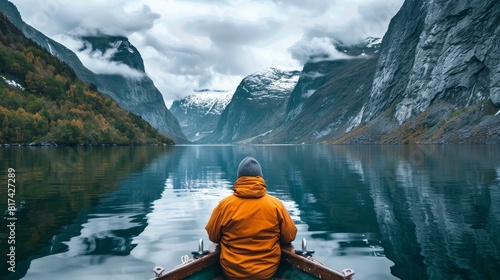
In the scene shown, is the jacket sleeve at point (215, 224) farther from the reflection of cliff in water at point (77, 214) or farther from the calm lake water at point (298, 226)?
the reflection of cliff in water at point (77, 214)

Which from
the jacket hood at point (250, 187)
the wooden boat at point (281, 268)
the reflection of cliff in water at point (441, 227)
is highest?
the jacket hood at point (250, 187)

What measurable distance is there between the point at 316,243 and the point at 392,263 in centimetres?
367

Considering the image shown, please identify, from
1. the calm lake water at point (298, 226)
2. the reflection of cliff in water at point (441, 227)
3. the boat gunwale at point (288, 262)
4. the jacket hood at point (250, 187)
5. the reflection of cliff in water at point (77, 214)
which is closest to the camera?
the boat gunwale at point (288, 262)

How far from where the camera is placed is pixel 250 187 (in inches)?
376

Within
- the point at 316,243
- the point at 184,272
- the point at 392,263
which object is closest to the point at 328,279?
the point at 184,272

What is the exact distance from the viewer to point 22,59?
189 m

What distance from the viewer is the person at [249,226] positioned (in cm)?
957

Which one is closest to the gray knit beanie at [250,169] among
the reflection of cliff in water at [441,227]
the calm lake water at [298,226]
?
the calm lake water at [298,226]

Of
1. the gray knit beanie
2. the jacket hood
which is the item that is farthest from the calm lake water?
the gray knit beanie

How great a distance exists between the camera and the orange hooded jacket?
956 centimetres

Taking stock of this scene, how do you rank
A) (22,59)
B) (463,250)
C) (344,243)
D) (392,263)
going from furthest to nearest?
(22,59)
(344,243)
(463,250)
(392,263)

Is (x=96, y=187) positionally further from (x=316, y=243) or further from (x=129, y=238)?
(x=316, y=243)

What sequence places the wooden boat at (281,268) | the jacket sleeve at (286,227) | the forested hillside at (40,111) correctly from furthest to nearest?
the forested hillside at (40,111) < the jacket sleeve at (286,227) < the wooden boat at (281,268)

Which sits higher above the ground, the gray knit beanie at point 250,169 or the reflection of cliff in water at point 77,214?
the gray knit beanie at point 250,169
